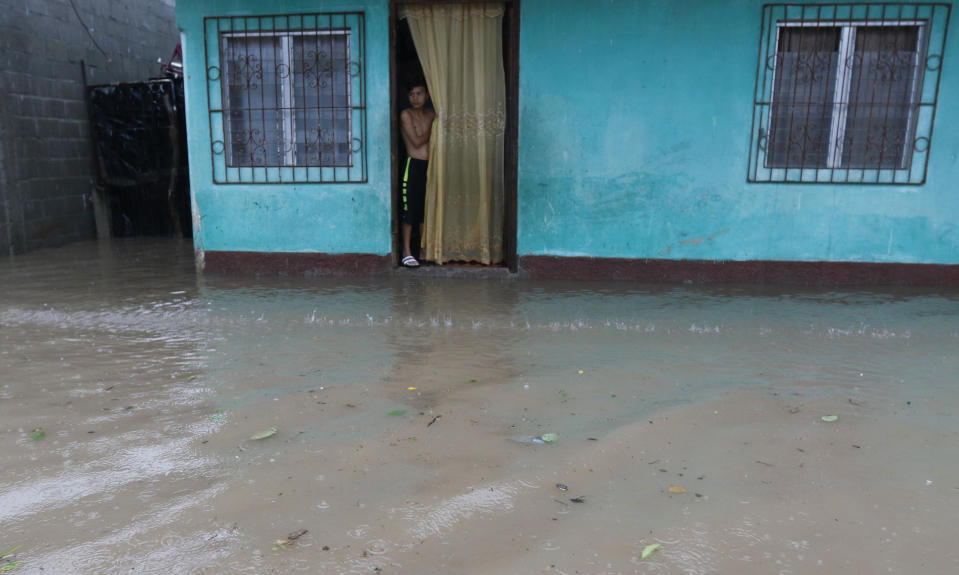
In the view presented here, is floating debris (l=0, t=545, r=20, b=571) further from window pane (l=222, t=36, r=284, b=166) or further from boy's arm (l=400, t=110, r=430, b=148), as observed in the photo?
boy's arm (l=400, t=110, r=430, b=148)

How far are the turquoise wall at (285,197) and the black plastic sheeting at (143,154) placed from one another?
9.79 feet

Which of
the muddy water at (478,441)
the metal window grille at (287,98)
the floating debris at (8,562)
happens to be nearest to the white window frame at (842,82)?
the muddy water at (478,441)

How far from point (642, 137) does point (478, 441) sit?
146 inches

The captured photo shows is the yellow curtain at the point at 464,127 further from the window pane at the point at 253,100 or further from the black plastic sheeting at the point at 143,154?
the black plastic sheeting at the point at 143,154

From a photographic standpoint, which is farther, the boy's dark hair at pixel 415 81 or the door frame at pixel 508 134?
the boy's dark hair at pixel 415 81

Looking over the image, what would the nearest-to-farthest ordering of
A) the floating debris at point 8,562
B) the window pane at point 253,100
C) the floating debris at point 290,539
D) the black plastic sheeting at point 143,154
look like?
the floating debris at point 8,562, the floating debris at point 290,539, the window pane at point 253,100, the black plastic sheeting at point 143,154

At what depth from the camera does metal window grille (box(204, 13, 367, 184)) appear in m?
5.54

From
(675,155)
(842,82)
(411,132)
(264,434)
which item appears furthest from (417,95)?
(264,434)

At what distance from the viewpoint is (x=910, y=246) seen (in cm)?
538

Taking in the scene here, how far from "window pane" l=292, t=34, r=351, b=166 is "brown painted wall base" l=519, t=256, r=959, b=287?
1882 mm

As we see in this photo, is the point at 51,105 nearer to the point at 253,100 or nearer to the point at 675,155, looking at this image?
the point at 253,100

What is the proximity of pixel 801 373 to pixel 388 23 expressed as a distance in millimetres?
4079

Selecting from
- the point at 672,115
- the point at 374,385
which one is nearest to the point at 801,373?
the point at 374,385

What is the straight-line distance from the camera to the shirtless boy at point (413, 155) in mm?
5918
